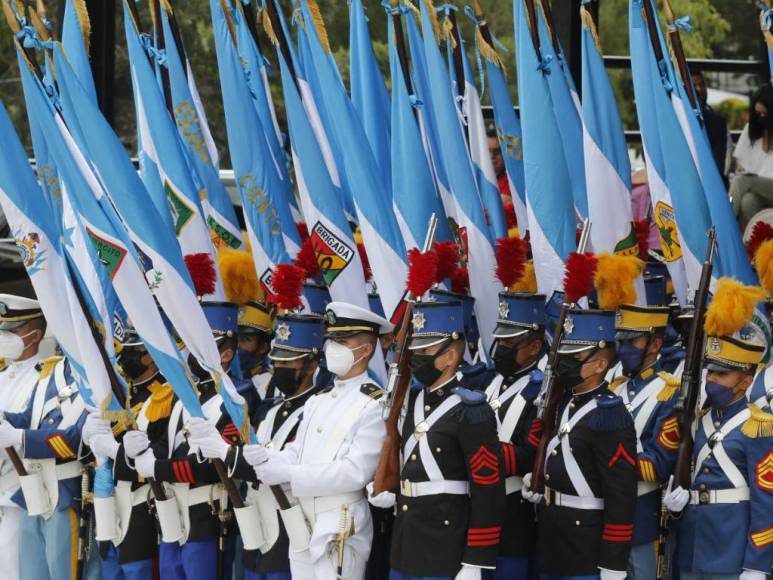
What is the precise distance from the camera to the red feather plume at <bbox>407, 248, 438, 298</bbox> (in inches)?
283

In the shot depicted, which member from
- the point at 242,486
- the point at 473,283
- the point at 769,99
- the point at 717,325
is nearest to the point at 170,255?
the point at 242,486

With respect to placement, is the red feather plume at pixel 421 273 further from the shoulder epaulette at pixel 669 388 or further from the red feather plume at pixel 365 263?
the red feather plume at pixel 365 263

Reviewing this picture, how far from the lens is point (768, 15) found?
7566 millimetres

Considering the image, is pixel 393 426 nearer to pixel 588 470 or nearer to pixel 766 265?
pixel 588 470

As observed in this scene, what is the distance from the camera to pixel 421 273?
23.6 ft

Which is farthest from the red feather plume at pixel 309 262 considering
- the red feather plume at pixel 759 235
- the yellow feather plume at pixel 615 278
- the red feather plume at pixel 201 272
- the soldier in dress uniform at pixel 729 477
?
the soldier in dress uniform at pixel 729 477

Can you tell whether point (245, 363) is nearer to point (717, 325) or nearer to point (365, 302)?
point (365, 302)

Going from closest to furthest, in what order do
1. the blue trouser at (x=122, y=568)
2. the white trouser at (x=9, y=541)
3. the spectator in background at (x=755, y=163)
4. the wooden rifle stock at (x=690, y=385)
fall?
the wooden rifle stock at (x=690, y=385)
the blue trouser at (x=122, y=568)
the white trouser at (x=9, y=541)
the spectator in background at (x=755, y=163)

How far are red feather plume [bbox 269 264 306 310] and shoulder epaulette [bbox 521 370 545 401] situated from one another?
1371 mm

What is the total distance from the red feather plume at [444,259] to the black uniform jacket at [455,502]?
751 mm

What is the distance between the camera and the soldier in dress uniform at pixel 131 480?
8.00 metres

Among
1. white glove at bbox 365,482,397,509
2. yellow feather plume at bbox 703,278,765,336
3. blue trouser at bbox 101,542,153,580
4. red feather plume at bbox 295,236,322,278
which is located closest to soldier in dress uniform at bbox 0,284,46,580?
blue trouser at bbox 101,542,153,580

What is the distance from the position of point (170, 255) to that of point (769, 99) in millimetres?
4623

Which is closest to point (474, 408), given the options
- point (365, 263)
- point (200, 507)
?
point (200, 507)
